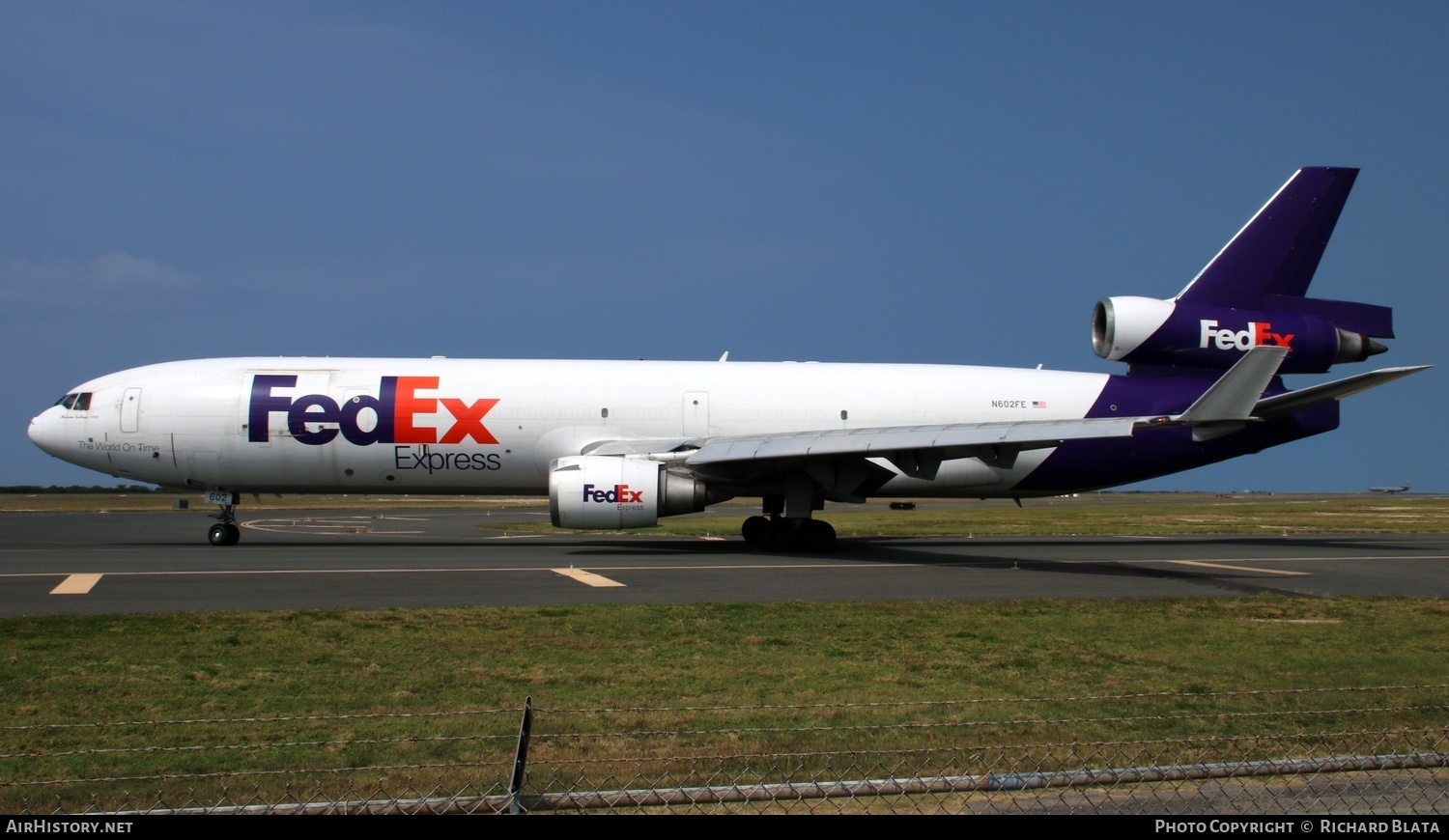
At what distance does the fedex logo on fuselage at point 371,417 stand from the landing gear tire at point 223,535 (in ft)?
7.38

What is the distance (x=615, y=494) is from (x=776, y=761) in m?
14.4

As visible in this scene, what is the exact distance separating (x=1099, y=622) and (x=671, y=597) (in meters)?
5.44

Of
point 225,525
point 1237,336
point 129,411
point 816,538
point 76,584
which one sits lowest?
point 76,584

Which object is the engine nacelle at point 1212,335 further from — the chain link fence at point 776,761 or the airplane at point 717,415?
the chain link fence at point 776,761

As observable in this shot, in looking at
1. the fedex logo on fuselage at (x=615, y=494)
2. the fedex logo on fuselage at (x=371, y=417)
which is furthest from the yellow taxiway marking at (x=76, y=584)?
the fedex logo on fuselage at (x=615, y=494)

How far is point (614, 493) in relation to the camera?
2053 centimetres

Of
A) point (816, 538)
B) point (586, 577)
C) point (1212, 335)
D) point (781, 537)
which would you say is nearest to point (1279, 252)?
point (1212, 335)

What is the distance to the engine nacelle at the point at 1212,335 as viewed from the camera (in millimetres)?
24875

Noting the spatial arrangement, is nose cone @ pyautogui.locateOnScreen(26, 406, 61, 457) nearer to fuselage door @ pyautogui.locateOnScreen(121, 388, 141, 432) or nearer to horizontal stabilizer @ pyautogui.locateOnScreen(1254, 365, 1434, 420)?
fuselage door @ pyautogui.locateOnScreen(121, 388, 141, 432)

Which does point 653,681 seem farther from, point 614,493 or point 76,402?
point 76,402

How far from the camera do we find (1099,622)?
12.5 m

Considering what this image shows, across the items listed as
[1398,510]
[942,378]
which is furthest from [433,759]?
[1398,510]

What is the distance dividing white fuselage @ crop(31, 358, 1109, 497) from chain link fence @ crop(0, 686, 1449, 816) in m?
15.7
